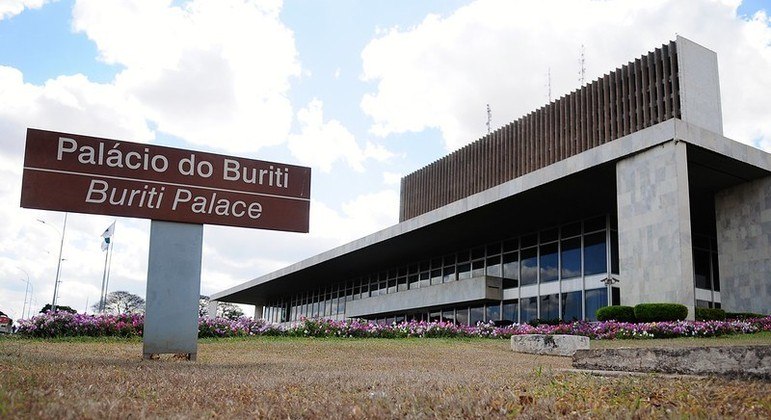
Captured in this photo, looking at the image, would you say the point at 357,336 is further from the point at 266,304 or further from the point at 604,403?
the point at 266,304

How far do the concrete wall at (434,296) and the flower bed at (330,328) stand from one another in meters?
11.1

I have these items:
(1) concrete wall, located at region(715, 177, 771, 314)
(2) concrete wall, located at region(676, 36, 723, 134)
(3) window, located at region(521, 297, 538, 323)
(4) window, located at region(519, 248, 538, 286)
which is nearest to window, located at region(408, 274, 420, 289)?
(4) window, located at region(519, 248, 538, 286)

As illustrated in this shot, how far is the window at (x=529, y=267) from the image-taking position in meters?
34.5

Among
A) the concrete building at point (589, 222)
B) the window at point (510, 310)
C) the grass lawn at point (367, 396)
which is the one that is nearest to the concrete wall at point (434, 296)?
the concrete building at point (589, 222)

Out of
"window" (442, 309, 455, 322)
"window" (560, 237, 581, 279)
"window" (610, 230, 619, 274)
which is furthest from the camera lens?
"window" (442, 309, 455, 322)

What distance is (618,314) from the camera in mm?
Answer: 22703

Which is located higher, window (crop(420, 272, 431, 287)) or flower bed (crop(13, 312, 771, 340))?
window (crop(420, 272, 431, 287))

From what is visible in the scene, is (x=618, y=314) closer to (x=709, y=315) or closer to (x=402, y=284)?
(x=709, y=315)

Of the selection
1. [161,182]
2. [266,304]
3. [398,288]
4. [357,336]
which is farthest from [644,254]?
[266,304]

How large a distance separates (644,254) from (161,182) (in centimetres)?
1816

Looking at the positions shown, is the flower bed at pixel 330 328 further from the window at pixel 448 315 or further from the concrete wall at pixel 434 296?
the window at pixel 448 315

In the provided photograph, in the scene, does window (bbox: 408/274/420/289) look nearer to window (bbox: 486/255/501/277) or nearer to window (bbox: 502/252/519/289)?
window (bbox: 486/255/501/277)

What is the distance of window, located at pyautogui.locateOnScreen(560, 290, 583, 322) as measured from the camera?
3125 cm

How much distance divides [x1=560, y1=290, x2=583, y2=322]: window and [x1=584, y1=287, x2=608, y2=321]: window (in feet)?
1.85
